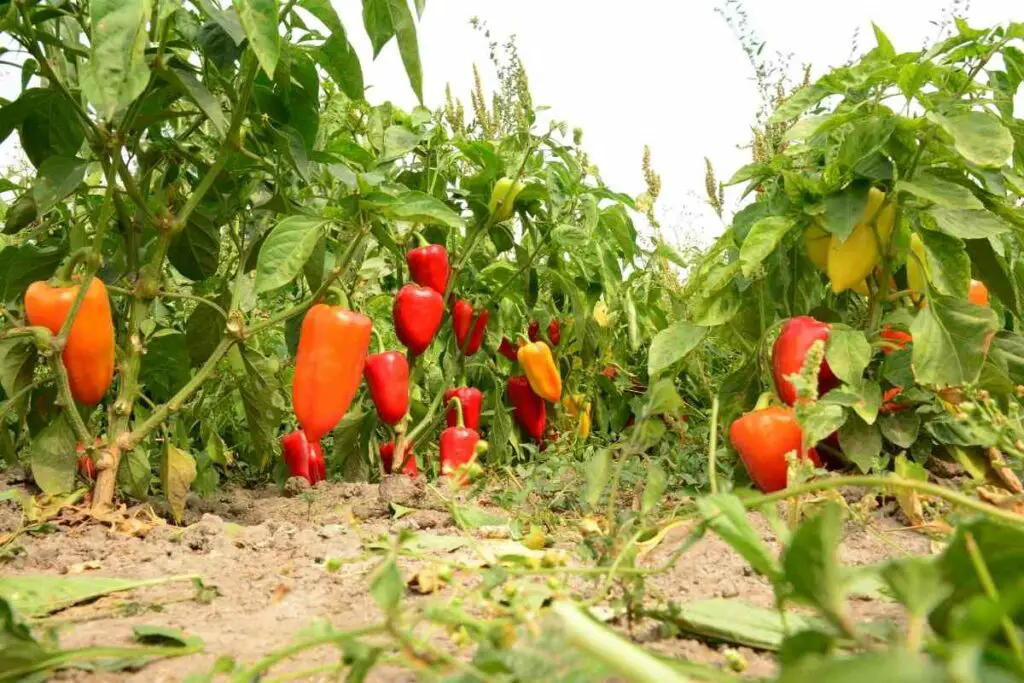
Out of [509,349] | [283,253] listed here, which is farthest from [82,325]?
[509,349]

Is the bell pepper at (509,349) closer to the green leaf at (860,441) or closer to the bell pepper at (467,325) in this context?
the bell pepper at (467,325)

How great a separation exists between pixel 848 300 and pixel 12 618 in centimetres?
186

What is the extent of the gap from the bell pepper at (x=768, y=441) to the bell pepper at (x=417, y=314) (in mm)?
809

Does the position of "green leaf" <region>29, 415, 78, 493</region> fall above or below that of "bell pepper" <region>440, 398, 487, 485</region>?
above

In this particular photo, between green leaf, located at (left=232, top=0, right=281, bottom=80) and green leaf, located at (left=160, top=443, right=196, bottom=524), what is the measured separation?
0.82m

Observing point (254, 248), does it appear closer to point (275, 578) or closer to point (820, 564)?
point (275, 578)

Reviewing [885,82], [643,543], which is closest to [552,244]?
[885,82]

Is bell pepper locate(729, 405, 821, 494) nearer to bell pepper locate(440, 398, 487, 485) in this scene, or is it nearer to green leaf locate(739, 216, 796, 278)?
green leaf locate(739, 216, 796, 278)

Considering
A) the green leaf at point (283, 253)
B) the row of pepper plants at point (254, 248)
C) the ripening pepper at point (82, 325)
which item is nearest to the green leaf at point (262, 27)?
the row of pepper plants at point (254, 248)

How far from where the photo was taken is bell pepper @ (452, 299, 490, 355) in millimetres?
2434

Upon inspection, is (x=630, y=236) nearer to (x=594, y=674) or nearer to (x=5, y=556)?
(x=5, y=556)

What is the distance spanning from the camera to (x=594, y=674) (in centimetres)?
50

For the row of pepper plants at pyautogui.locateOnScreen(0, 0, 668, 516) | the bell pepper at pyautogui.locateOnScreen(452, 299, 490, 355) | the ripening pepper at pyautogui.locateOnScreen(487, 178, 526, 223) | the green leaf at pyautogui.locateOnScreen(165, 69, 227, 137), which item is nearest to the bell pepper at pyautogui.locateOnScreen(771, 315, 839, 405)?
the row of pepper plants at pyautogui.locateOnScreen(0, 0, 668, 516)

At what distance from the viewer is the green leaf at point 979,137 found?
4.97 feet
